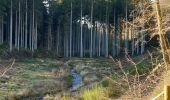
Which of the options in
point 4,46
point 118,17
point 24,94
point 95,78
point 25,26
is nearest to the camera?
point 24,94

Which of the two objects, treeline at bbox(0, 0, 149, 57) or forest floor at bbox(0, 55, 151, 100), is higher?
treeline at bbox(0, 0, 149, 57)

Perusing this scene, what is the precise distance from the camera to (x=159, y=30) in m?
10.7

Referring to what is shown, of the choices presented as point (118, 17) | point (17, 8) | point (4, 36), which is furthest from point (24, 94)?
point (118, 17)

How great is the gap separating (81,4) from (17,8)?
11.2 m

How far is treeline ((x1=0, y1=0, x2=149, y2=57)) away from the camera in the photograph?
62.4 meters

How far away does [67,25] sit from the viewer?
71625 mm

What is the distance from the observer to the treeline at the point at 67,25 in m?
62.4

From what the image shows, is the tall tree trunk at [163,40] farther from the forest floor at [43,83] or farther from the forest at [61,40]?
the forest at [61,40]

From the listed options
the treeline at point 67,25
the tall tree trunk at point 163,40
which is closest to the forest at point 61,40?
the treeline at point 67,25

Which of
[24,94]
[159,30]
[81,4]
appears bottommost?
[24,94]

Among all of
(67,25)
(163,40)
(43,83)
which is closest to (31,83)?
(43,83)

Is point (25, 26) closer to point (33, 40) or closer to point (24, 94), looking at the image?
point (33, 40)

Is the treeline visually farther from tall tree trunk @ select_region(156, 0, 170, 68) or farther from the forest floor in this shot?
tall tree trunk @ select_region(156, 0, 170, 68)

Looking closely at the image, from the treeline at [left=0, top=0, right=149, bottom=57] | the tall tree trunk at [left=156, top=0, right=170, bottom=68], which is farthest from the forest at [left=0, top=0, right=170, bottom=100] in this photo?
the tall tree trunk at [left=156, top=0, right=170, bottom=68]
